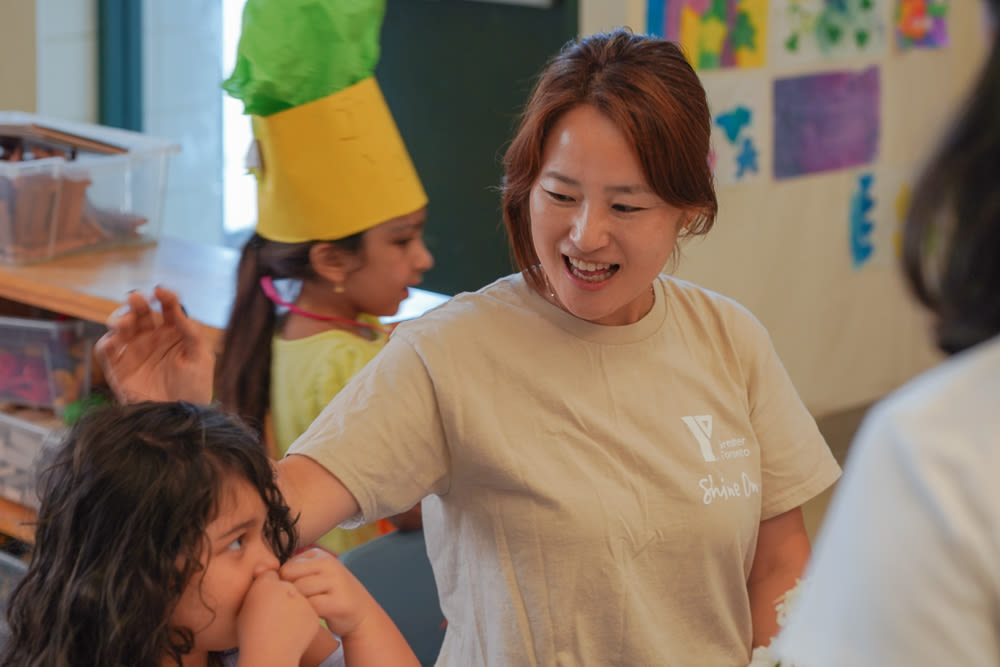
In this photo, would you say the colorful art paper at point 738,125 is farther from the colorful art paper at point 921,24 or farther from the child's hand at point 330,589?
the child's hand at point 330,589

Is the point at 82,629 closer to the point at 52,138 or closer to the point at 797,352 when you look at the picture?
the point at 52,138

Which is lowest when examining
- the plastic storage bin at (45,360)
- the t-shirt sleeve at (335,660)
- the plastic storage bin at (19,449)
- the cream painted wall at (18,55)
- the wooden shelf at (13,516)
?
the wooden shelf at (13,516)

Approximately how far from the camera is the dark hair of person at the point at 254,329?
1.95 metres

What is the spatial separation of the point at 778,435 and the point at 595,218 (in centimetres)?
37

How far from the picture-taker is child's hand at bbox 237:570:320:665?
104 centimetres

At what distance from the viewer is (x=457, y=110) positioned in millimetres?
3365

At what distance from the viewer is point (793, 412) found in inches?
54.9

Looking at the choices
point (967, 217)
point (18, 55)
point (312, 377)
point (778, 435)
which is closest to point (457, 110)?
point (18, 55)

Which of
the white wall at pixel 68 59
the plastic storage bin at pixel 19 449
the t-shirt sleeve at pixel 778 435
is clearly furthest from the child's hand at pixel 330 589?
the white wall at pixel 68 59

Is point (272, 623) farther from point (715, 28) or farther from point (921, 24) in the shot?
point (921, 24)

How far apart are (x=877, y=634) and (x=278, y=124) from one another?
1.60m

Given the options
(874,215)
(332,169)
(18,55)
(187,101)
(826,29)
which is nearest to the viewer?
(332,169)

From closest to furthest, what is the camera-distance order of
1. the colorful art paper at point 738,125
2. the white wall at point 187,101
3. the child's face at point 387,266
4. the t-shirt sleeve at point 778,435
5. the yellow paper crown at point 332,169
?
the t-shirt sleeve at point 778,435 → the yellow paper crown at point 332,169 → the child's face at point 387,266 → the colorful art paper at point 738,125 → the white wall at point 187,101

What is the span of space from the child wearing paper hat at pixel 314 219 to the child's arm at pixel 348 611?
661 mm
